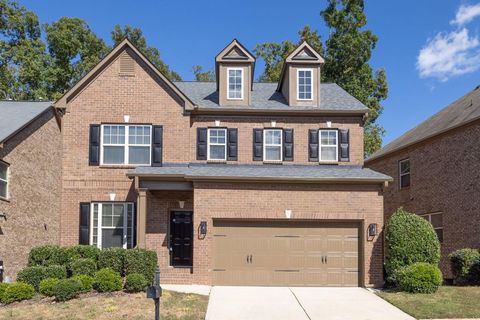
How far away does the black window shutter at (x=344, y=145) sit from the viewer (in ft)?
69.8

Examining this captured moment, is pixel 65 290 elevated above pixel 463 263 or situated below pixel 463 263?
below

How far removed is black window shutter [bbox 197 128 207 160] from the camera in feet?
69.1

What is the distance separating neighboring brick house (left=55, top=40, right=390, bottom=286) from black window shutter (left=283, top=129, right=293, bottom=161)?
0.04 m

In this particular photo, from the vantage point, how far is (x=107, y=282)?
49.9ft

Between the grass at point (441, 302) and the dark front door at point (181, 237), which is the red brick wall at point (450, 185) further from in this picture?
the dark front door at point (181, 237)

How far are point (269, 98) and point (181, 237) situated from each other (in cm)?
730

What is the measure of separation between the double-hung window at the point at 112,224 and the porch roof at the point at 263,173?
1.70 meters

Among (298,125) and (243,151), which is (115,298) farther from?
(298,125)

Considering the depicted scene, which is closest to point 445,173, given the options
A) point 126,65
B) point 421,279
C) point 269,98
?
point 421,279

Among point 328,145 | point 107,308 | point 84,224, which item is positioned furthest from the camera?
point 328,145

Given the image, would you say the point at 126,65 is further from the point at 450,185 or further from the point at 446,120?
the point at 446,120

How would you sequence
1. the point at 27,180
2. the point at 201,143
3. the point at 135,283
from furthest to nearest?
1. the point at 201,143
2. the point at 27,180
3. the point at 135,283

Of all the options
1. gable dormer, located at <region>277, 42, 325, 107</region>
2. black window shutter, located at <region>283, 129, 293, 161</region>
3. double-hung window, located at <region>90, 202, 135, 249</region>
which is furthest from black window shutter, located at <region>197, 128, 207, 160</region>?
gable dormer, located at <region>277, 42, 325, 107</region>

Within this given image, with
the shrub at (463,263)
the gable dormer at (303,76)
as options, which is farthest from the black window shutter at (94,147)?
the shrub at (463,263)
